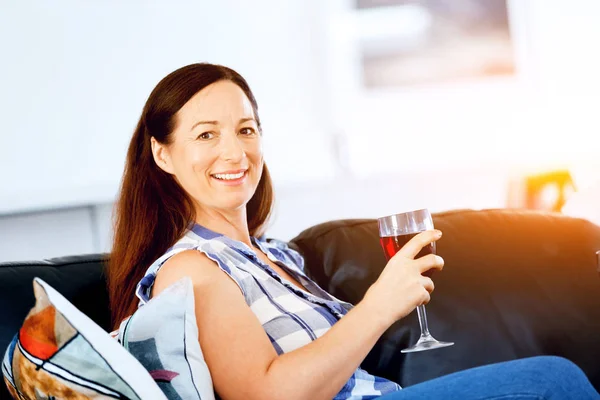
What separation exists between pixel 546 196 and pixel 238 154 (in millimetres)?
1850

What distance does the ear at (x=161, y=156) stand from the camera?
1.73m

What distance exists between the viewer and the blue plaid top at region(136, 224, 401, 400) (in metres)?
1.49

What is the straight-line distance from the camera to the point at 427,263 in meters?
1.35

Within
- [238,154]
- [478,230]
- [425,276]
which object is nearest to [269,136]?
[478,230]

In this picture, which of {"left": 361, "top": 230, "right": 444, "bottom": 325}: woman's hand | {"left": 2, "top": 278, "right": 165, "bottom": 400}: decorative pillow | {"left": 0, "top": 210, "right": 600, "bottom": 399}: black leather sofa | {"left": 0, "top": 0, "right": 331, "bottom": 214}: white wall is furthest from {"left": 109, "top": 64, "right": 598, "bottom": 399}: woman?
{"left": 0, "top": 0, "right": 331, "bottom": 214}: white wall

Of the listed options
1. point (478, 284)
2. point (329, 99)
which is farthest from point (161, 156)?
point (329, 99)

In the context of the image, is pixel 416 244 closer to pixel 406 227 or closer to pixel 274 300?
pixel 406 227

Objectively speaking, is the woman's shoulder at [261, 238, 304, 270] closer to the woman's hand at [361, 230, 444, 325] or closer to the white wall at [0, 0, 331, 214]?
the woman's hand at [361, 230, 444, 325]

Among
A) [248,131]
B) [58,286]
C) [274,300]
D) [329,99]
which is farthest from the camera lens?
[329,99]

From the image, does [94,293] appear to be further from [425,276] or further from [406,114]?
[406,114]

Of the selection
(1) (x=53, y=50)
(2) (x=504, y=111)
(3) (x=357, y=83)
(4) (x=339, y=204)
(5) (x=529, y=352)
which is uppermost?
(1) (x=53, y=50)

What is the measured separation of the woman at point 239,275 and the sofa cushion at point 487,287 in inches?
5.9

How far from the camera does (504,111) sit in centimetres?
342

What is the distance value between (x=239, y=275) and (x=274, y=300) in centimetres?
9
